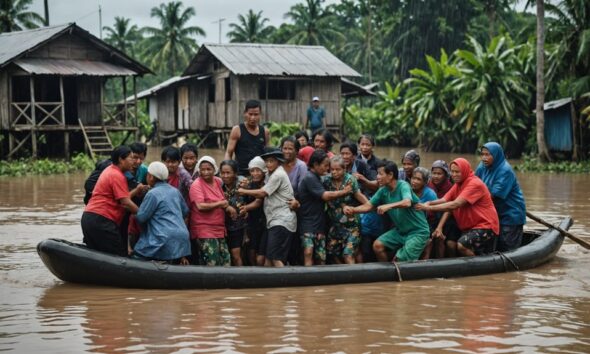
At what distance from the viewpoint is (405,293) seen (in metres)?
7.27

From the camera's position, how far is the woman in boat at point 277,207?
Answer: 7613 millimetres

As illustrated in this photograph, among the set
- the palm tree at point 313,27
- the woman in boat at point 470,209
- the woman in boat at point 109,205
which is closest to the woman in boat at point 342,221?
the woman in boat at point 470,209

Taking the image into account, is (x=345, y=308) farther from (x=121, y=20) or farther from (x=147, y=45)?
(x=147, y=45)

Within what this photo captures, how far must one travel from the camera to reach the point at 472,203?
7969mm

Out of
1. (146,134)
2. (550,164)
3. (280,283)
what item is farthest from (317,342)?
(146,134)

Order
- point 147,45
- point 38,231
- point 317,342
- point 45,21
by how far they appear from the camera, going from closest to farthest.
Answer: point 317,342, point 38,231, point 45,21, point 147,45

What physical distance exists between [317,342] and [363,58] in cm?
4560

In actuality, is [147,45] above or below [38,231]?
above

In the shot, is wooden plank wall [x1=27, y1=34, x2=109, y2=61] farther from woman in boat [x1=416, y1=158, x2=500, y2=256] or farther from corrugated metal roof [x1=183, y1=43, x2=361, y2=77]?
woman in boat [x1=416, y1=158, x2=500, y2=256]

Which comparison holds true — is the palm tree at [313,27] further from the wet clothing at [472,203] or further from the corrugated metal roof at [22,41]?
the wet clothing at [472,203]

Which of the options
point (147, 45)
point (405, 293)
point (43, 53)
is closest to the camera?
point (405, 293)

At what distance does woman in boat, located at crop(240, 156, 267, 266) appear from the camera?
776 centimetres

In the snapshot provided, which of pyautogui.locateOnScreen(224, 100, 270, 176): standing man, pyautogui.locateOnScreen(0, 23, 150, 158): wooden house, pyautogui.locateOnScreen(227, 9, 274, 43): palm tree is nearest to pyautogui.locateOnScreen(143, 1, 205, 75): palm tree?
pyautogui.locateOnScreen(227, 9, 274, 43): palm tree

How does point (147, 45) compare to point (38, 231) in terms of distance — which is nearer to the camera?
point (38, 231)
